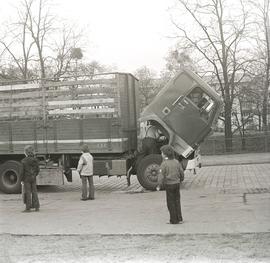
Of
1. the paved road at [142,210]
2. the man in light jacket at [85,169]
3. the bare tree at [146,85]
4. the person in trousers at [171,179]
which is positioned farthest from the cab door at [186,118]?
the bare tree at [146,85]

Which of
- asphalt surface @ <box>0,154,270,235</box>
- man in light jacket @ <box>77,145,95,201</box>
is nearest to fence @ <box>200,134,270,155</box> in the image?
asphalt surface @ <box>0,154,270,235</box>

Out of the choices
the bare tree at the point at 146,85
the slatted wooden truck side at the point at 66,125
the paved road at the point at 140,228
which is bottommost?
the paved road at the point at 140,228

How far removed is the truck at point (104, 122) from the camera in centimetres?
1533

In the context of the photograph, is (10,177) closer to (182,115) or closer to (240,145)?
(182,115)

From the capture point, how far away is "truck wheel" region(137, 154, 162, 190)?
15344 millimetres

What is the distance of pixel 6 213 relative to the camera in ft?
38.9

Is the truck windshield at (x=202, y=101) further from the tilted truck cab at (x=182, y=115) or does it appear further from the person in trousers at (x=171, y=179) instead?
the person in trousers at (x=171, y=179)

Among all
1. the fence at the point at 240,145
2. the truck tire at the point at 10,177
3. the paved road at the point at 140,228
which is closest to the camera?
the paved road at the point at 140,228

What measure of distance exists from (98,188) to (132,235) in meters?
8.67

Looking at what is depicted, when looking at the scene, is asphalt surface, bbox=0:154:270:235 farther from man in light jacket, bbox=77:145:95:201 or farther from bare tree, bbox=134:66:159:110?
bare tree, bbox=134:66:159:110

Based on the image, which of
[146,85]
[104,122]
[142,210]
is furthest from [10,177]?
[146,85]

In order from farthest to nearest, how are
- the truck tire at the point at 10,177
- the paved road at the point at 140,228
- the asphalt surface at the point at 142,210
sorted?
the truck tire at the point at 10,177 → the asphalt surface at the point at 142,210 → the paved road at the point at 140,228

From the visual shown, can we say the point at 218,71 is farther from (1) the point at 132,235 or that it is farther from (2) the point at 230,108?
(1) the point at 132,235

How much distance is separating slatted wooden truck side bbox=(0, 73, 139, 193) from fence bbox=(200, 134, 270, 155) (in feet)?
58.4
